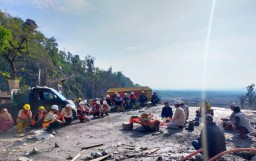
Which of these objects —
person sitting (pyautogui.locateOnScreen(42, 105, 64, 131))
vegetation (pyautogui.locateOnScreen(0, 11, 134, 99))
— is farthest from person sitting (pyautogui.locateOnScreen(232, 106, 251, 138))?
vegetation (pyautogui.locateOnScreen(0, 11, 134, 99))

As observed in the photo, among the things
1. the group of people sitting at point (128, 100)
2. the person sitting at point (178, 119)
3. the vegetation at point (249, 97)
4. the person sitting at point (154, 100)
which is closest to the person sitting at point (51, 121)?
the person sitting at point (178, 119)

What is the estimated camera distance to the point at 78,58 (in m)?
89.6

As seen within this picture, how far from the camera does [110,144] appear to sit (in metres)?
9.85

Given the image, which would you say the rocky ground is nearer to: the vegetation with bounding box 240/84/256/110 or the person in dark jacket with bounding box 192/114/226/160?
the person in dark jacket with bounding box 192/114/226/160

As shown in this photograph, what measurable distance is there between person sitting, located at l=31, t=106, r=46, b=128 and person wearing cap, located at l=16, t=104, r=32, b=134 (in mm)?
339

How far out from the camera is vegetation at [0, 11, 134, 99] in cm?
2428

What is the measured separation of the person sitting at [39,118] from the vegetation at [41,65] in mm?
8965

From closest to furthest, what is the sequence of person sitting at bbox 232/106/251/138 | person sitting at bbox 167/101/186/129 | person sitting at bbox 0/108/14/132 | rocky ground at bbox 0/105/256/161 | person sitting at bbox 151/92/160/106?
rocky ground at bbox 0/105/256/161
person sitting at bbox 232/106/251/138
person sitting at bbox 167/101/186/129
person sitting at bbox 0/108/14/132
person sitting at bbox 151/92/160/106

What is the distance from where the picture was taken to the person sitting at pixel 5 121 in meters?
12.5

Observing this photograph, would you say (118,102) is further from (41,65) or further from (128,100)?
(41,65)

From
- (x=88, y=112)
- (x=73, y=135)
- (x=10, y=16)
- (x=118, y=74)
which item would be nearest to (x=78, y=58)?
(x=118, y=74)

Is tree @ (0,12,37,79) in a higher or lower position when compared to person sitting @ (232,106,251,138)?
higher

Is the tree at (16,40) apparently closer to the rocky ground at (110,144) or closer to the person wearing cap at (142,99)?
the person wearing cap at (142,99)

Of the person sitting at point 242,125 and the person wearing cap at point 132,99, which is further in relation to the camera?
the person wearing cap at point 132,99
